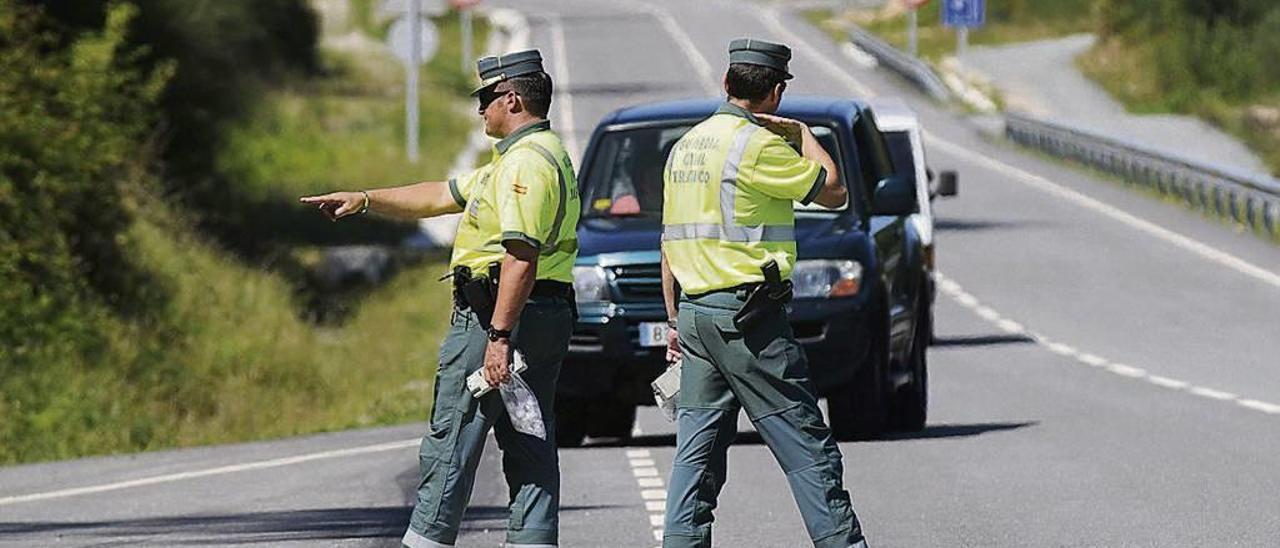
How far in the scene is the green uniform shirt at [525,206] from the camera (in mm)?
9195

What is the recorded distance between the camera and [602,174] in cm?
1627

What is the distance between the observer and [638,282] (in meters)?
15.3

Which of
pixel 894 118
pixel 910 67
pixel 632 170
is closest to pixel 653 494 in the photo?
pixel 632 170

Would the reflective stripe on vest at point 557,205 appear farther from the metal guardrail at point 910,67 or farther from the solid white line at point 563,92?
the metal guardrail at point 910,67

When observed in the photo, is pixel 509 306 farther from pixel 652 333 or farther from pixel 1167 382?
pixel 1167 382

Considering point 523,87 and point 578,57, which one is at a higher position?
point 523,87

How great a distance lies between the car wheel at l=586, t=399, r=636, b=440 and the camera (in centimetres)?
1644

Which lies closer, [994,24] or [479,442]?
[479,442]

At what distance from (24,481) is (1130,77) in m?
50.8

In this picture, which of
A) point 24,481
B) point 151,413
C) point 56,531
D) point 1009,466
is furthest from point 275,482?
point 151,413

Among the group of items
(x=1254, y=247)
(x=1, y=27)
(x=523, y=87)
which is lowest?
(x=1254, y=247)

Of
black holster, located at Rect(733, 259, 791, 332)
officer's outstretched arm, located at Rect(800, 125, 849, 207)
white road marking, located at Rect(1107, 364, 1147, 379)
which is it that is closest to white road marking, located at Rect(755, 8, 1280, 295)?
white road marking, located at Rect(1107, 364, 1147, 379)

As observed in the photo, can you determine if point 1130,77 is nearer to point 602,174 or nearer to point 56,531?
point 602,174

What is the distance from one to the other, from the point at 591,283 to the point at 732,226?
19.4 ft
